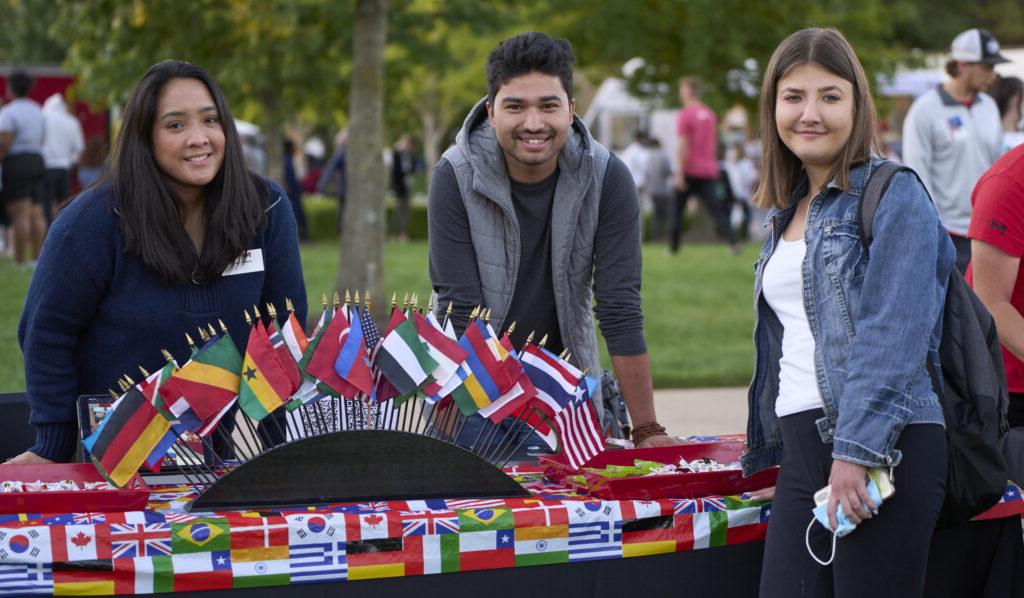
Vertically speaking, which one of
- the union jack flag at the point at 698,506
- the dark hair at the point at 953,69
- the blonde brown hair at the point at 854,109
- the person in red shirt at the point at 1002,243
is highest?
the dark hair at the point at 953,69

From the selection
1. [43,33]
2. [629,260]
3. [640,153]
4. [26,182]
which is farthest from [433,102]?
[629,260]

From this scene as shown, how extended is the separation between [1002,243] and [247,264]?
215cm

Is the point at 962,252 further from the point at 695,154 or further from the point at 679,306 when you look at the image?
A: the point at 695,154

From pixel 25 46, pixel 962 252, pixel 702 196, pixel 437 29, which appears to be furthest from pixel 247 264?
pixel 25 46

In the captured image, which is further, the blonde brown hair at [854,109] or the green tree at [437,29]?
the green tree at [437,29]

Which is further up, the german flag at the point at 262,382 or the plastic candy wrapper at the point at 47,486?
the german flag at the point at 262,382

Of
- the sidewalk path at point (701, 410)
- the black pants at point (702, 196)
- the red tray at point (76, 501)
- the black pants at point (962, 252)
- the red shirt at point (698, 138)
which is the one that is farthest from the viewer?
A: the black pants at point (702, 196)

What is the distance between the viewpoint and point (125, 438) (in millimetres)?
3047

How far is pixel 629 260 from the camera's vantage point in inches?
159

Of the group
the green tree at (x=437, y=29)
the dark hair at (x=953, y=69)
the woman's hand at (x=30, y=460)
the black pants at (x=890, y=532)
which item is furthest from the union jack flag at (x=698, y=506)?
the green tree at (x=437, y=29)

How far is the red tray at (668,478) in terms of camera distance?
128 inches

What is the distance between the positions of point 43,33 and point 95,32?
2853cm

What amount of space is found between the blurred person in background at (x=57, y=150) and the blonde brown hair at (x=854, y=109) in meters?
13.5

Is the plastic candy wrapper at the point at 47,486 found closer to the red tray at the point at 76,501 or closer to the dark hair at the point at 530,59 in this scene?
the red tray at the point at 76,501
